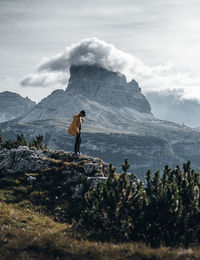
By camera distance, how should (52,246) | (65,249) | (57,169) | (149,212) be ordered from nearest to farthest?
(65,249) < (52,246) < (149,212) < (57,169)

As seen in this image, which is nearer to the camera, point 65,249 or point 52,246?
point 65,249

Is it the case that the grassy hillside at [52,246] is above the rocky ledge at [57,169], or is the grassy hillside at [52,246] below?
below

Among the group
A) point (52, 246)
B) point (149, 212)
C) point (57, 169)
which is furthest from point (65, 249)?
point (57, 169)

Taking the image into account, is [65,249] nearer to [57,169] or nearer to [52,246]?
[52,246]

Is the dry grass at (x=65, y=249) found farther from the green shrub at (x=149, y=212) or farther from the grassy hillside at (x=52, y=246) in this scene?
the green shrub at (x=149, y=212)

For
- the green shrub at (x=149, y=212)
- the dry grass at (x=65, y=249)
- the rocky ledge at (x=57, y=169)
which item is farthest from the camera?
the rocky ledge at (x=57, y=169)

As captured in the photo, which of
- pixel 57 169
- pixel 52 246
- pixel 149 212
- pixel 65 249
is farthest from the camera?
pixel 57 169

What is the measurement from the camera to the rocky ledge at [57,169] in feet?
82.4

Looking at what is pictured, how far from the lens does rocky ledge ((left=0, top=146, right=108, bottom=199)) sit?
82.4ft

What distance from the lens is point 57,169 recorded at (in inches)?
1111

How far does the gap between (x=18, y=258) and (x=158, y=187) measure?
26.3ft

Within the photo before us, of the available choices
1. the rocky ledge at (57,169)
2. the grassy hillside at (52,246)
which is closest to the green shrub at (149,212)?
the grassy hillside at (52,246)

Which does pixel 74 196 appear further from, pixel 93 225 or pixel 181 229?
pixel 181 229

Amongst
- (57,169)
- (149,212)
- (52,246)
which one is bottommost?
(52,246)
